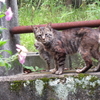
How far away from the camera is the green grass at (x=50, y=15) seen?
5.23 m

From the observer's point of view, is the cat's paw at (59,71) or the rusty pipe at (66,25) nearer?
the cat's paw at (59,71)

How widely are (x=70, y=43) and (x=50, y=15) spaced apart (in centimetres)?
329

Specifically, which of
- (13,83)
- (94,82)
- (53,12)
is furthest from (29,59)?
(53,12)

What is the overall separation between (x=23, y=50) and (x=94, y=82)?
2.46 ft

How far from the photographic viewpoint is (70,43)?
291 centimetres

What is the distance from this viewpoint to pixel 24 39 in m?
5.16

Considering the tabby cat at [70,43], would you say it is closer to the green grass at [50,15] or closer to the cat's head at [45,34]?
the cat's head at [45,34]

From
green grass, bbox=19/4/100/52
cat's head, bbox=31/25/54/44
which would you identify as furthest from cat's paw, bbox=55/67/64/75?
green grass, bbox=19/4/100/52

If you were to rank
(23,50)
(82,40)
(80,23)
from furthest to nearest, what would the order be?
(80,23) < (82,40) < (23,50)

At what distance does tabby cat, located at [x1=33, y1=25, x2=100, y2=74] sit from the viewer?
9.04 ft

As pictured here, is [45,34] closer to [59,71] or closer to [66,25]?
[66,25]

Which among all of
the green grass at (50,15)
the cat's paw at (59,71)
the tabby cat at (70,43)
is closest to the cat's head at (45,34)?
the tabby cat at (70,43)

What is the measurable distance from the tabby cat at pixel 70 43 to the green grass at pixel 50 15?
1.88m

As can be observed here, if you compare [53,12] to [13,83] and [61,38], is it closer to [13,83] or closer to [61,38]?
[61,38]
